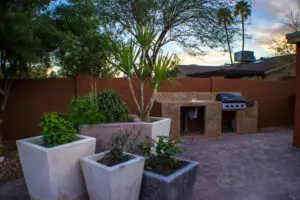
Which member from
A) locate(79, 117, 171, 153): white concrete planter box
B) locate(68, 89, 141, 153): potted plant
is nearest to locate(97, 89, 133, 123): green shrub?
locate(68, 89, 141, 153): potted plant

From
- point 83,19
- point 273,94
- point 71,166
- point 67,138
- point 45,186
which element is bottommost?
point 45,186

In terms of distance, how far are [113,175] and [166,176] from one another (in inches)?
19.2

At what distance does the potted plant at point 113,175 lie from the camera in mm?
1616

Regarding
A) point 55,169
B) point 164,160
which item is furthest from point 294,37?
point 55,169

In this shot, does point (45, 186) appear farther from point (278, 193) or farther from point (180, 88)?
point (180, 88)

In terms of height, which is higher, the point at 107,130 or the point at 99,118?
the point at 99,118

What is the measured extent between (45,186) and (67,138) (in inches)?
18.3

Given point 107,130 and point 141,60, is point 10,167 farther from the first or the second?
point 141,60

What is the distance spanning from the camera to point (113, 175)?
1594mm

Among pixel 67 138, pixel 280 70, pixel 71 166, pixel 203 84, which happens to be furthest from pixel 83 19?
pixel 280 70

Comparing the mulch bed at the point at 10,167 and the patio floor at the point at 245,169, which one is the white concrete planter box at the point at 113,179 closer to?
the patio floor at the point at 245,169

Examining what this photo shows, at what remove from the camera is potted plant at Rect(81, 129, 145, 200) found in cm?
162

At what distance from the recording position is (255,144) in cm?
418

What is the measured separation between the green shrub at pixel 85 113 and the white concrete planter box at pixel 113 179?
0.70 meters
